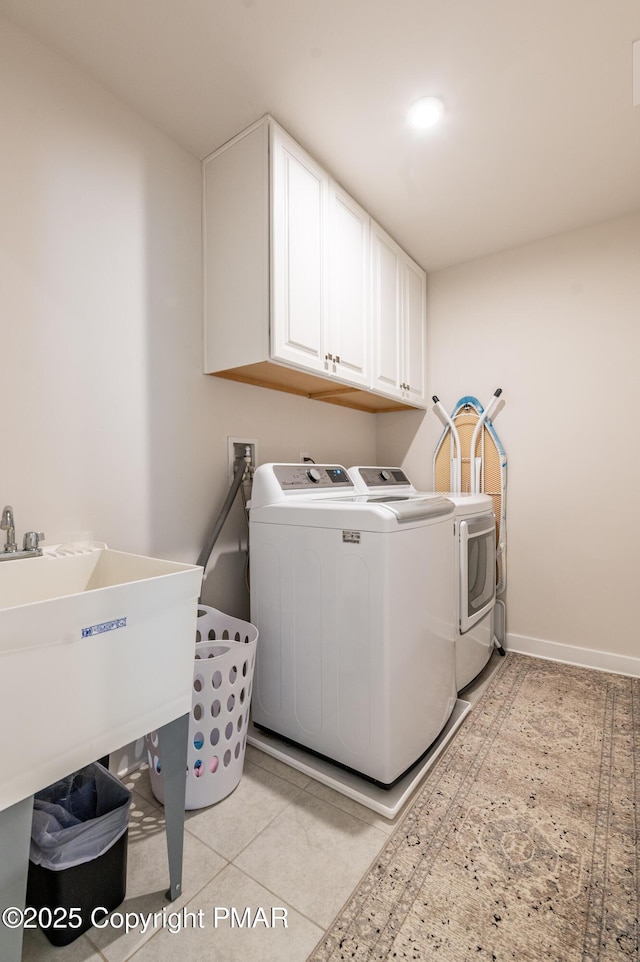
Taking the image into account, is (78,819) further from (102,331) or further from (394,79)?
(394,79)

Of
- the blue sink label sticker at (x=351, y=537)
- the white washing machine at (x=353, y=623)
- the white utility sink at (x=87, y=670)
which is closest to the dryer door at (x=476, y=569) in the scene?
the white washing machine at (x=353, y=623)

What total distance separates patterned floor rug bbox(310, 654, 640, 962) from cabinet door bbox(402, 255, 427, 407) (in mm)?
1830

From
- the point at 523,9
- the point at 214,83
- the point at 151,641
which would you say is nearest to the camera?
the point at 151,641

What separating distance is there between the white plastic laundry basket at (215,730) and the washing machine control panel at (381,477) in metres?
1.19

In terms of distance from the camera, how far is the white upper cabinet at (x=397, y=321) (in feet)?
7.66

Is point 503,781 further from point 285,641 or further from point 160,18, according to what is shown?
point 160,18

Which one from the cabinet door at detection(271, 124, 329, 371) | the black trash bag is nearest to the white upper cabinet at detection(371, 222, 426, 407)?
the cabinet door at detection(271, 124, 329, 371)

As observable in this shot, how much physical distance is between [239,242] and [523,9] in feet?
3.68

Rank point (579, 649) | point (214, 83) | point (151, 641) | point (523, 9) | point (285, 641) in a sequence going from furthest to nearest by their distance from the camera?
1. point (579, 649)
2. point (285, 641)
3. point (214, 83)
4. point (523, 9)
5. point (151, 641)

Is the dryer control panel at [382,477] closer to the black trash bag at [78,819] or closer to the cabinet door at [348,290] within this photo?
the cabinet door at [348,290]

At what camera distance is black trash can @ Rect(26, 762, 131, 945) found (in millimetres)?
983

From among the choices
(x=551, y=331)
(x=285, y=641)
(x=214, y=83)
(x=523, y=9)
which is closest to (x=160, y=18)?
(x=214, y=83)

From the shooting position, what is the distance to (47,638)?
819 mm

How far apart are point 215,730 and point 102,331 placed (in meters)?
1.41
